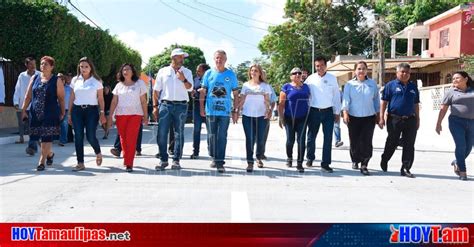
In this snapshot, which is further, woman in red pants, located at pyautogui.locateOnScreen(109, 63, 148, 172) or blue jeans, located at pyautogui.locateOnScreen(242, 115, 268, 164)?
blue jeans, located at pyautogui.locateOnScreen(242, 115, 268, 164)

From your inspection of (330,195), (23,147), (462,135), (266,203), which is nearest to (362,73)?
(462,135)

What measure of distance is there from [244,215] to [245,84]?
11.0 ft

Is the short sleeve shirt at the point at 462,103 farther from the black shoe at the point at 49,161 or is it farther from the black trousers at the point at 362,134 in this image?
the black shoe at the point at 49,161

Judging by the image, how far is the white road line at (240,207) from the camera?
15.1 ft

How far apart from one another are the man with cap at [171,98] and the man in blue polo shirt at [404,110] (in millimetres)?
2871

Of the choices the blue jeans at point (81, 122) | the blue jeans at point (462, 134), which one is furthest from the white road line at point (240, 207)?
the blue jeans at point (462, 134)

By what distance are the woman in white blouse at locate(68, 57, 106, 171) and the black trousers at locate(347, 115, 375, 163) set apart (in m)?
3.67

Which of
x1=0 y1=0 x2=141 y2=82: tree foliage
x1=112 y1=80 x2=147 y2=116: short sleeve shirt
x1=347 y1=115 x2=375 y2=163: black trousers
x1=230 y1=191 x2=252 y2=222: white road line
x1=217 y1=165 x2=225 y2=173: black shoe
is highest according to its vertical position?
x1=0 y1=0 x2=141 y2=82: tree foliage

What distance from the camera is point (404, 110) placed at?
7.32 metres

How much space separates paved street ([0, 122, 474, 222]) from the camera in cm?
469

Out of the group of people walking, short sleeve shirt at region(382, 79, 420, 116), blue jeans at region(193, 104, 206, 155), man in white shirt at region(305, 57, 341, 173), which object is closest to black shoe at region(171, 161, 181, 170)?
the group of people walking

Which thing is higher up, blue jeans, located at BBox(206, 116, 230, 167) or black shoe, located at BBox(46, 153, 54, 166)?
blue jeans, located at BBox(206, 116, 230, 167)

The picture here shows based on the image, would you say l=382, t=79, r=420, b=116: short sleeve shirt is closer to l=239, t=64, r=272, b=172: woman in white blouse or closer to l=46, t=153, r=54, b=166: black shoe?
l=239, t=64, r=272, b=172: woman in white blouse

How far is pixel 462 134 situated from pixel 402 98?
37.1 inches
